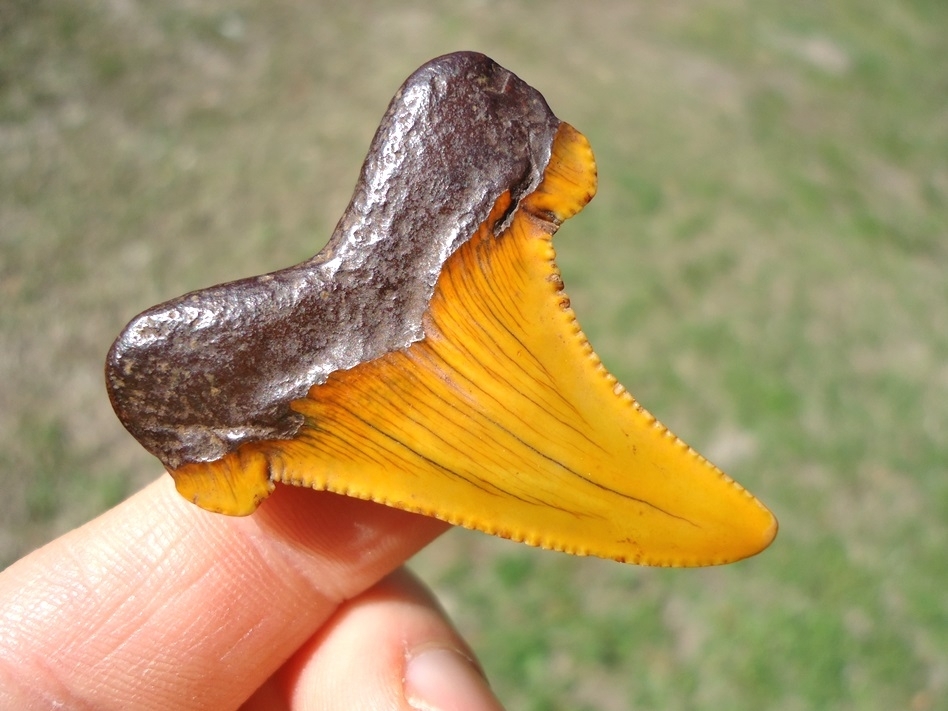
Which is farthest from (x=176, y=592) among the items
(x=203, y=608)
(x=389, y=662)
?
(x=389, y=662)

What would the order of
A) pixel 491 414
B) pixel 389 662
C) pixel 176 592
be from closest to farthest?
pixel 491 414
pixel 176 592
pixel 389 662

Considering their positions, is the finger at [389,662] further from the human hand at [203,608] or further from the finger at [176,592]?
the finger at [176,592]

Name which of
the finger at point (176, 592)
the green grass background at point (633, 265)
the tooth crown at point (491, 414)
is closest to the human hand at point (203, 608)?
the finger at point (176, 592)

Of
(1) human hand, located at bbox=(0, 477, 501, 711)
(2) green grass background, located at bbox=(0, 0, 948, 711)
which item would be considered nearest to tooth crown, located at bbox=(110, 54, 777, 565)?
(1) human hand, located at bbox=(0, 477, 501, 711)

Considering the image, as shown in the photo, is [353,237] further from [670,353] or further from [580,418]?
[670,353]

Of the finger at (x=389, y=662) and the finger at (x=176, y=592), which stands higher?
the finger at (x=176, y=592)

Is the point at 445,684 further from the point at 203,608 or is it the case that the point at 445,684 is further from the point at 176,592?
the point at 176,592

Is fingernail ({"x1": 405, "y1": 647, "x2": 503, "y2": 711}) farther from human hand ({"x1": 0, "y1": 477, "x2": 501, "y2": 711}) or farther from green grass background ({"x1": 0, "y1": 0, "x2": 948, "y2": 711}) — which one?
green grass background ({"x1": 0, "y1": 0, "x2": 948, "y2": 711})

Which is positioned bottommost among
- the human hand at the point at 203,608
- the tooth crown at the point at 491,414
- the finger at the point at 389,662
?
the finger at the point at 389,662
